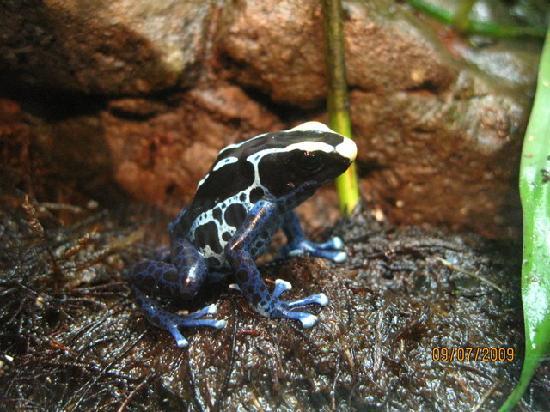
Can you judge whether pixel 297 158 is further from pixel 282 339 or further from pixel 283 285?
Answer: pixel 282 339

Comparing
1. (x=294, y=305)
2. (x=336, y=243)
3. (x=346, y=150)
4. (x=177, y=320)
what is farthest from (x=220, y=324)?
(x=346, y=150)

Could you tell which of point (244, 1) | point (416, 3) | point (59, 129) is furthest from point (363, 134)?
point (59, 129)

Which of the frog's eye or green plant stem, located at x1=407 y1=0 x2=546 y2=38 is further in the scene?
green plant stem, located at x1=407 y1=0 x2=546 y2=38

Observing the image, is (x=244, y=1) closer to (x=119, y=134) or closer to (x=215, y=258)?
(x=119, y=134)

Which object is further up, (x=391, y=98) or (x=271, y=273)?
(x=391, y=98)

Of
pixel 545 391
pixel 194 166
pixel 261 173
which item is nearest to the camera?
pixel 545 391

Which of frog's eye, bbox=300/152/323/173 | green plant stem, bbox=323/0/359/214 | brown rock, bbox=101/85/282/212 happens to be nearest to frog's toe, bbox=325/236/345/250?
green plant stem, bbox=323/0/359/214

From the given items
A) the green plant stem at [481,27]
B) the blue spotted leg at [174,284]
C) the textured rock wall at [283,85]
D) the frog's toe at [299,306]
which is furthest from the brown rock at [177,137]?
the frog's toe at [299,306]

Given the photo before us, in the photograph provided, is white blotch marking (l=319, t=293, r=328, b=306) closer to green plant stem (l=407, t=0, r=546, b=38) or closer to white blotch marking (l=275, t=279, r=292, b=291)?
white blotch marking (l=275, t=279, r=292, b=291)
